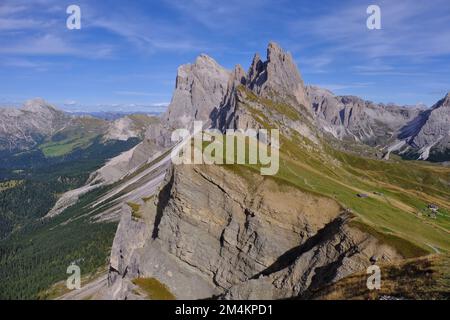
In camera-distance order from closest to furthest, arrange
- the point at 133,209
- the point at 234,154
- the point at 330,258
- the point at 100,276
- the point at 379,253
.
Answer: the point at 379,253 < the point at 330,258 < the point at 234,154 < the point at 133,209 < the point at 100,276

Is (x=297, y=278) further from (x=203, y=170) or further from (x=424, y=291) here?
(x=424, y=291)

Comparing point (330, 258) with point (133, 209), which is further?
point (133, 209)
